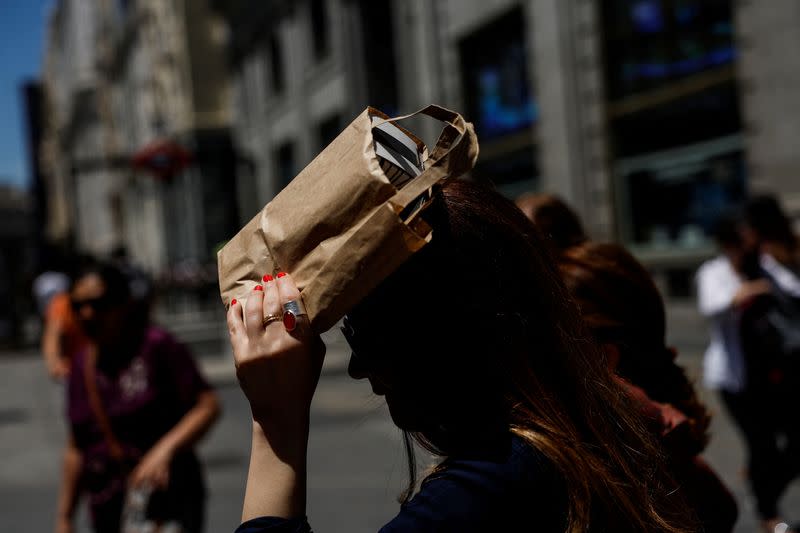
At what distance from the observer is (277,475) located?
1397 mm

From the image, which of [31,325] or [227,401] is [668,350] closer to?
[227,401]

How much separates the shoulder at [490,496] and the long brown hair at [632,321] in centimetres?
97

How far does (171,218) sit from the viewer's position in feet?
131

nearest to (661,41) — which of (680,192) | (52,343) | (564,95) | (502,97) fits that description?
(564,95)

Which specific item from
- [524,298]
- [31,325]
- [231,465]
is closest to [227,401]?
[231,465]

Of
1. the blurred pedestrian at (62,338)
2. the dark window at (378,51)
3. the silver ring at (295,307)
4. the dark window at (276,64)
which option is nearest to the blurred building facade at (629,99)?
the dark window at (378,51)

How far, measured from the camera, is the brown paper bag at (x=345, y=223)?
1317mm

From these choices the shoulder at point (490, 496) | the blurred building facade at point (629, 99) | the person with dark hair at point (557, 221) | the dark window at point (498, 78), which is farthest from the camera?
the dark window at point (498, 78)

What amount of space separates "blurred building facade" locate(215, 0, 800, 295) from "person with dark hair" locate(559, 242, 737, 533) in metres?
8.84

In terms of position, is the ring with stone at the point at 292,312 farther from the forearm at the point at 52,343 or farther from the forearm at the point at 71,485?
the forearm at the point at 52,343

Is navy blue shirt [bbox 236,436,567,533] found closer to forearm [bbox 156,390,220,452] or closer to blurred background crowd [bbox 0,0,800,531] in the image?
blurred background crowd [bbox 0,0,800,531]

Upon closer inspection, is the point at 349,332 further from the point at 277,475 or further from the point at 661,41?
the point at 661,41

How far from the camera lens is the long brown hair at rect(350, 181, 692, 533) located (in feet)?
4.56

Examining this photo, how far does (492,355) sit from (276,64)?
93.2ft
